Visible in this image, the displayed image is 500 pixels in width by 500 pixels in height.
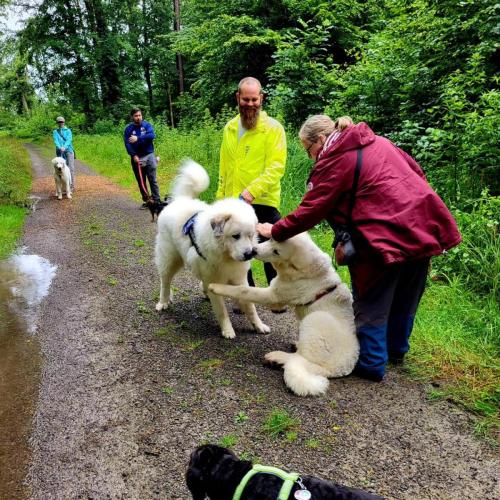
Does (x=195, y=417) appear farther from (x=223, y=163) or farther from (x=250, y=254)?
(x=223, y=163)


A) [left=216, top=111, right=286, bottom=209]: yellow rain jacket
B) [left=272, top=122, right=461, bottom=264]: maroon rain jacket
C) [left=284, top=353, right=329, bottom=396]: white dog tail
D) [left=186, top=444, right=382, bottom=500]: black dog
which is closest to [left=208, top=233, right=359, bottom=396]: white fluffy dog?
[left=284, top=353, right=329, bottom=396]: white dog tail

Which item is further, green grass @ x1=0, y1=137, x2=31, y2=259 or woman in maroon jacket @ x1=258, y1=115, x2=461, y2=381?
green grass @ x1=0, y1=137, x2=31, y2=259

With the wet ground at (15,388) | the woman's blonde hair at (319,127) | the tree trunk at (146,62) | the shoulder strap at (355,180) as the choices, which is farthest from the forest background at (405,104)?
the tree trunk at (146,62)

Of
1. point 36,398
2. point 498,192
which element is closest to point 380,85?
point 498,192

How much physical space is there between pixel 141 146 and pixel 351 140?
25.4 ft

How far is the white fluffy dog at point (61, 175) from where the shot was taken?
1166 centimetres

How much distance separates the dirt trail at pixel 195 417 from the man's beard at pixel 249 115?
6.80 ft

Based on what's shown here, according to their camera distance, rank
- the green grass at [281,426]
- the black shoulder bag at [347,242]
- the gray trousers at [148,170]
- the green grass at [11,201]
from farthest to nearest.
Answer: the gray trousers at [148,170] < the green grass at [11,201] < the black shoulder bag at [347,242] < the green grass at [281,426]

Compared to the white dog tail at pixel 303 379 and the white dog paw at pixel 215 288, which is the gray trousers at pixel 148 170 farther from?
the white dog tail at pixel 303 379

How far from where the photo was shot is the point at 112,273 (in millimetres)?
6062

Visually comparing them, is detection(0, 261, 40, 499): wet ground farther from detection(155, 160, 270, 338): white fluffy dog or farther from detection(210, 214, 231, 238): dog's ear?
detection(210, 214, 231, 238): dog's ear

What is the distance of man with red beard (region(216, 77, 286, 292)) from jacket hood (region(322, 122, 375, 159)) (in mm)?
1184

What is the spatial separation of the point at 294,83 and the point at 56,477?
9.02 m

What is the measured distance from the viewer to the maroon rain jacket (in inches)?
111
